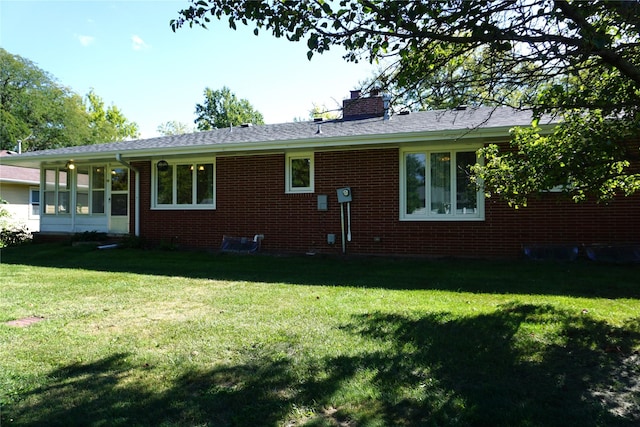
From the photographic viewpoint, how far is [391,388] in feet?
9.53

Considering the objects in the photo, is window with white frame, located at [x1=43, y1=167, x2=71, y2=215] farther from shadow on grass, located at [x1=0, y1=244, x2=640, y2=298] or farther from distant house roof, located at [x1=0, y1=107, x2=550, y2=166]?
shadow on grass, located at [x1=0, y1=244, x2=640, y2=298]

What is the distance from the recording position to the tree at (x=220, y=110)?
4845 centimetres

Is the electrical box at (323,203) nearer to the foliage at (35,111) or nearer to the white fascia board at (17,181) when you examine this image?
the white fascia board at (17,181)

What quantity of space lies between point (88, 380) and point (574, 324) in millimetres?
4376

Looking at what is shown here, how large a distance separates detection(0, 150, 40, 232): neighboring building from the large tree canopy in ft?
64.4

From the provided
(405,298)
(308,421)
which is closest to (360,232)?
(405,298)

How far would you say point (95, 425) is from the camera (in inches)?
97.6

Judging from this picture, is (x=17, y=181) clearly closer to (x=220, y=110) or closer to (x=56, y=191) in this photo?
(x=56, y=191)

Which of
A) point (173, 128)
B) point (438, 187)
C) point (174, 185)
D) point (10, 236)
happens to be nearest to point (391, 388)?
point (438, 187)

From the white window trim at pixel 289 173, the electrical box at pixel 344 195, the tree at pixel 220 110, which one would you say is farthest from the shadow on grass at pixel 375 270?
the tree at pixel 220 110

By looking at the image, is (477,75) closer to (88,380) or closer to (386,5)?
(386,5)

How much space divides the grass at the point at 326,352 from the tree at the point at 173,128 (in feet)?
165

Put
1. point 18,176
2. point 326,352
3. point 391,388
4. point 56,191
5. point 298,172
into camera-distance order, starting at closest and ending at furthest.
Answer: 1. point 391,388
2. point 326,352
3. point 298,172
4. point 56,191
5. point 18,176

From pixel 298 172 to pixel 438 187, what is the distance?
3483mm
